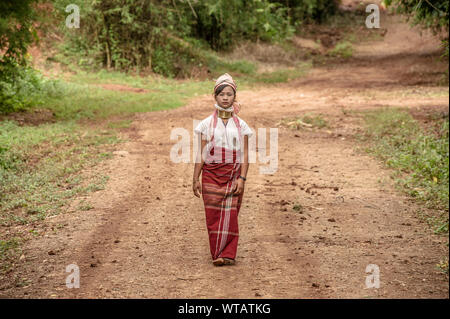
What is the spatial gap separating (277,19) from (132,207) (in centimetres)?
1994

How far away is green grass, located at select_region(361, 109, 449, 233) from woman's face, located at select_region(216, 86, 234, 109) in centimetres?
303

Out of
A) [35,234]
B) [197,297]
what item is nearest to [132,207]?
[35,234]

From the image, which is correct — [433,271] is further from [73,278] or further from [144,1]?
[144,1]

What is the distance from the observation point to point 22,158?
9844 millimetres

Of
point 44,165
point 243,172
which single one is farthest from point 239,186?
point 44,165

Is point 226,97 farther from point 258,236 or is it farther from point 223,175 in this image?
point 258,236

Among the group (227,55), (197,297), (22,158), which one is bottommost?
(197,297)

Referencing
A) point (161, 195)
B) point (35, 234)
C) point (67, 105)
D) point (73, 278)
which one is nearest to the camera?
point (73, 278)

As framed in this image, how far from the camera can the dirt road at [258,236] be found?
4.91 metres

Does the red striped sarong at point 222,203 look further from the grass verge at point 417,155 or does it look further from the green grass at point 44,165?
the green grass at point 44,165

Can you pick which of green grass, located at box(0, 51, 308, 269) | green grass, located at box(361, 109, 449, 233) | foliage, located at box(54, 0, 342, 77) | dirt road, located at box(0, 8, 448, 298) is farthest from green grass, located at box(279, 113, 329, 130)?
foliage, located at box(54, 0, 342, 77)

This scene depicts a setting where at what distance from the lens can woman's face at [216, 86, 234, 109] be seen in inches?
209

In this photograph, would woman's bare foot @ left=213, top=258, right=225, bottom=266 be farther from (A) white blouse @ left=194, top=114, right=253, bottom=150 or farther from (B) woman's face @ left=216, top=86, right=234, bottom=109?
(B) woman's face @ left=216, top=86, right=234, bottom=109

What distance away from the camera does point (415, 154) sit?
33.1 feet
